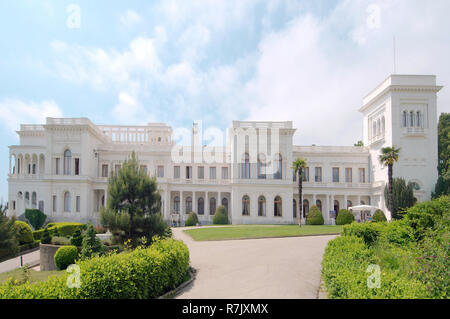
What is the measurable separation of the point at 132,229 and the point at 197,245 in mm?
5790

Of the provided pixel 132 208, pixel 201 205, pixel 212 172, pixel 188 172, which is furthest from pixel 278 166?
pixel 132 208

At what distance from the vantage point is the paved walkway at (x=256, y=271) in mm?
10172

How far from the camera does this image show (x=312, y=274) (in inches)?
497

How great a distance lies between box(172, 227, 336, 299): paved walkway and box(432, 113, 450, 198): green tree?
95.5ft

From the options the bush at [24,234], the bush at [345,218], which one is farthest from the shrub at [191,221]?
the bush at [24,234]

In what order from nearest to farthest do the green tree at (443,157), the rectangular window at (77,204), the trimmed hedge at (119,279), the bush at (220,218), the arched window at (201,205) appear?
the trimmed hedge at (119,279) < the green tree at (443,157) < the bush at (220,218) < the rectangular window at (77,204) < the arched window at (201,205)

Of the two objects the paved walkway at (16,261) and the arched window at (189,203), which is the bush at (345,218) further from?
the paved walkway at (16,261)

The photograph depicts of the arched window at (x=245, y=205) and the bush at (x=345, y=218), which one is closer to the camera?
the bush at (x=345, y=218)

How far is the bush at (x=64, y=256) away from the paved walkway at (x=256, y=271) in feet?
21.9

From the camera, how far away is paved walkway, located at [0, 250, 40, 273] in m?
20.2

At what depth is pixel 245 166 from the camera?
46.2 metres

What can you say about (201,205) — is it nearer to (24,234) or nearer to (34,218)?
(34,218)
